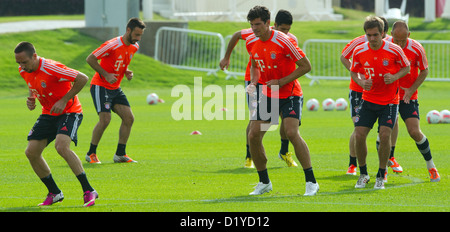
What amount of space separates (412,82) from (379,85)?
1142mm

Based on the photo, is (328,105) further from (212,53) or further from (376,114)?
(376,114)

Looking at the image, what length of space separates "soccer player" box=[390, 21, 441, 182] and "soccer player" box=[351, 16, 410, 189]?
73 centimetres

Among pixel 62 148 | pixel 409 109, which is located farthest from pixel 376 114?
pixel 62 148

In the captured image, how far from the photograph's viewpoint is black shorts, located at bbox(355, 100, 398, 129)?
10125mm

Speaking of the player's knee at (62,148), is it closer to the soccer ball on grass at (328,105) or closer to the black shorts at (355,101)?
the black shorts at (355,101)

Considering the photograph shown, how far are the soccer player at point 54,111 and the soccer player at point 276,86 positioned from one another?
79.6 inches

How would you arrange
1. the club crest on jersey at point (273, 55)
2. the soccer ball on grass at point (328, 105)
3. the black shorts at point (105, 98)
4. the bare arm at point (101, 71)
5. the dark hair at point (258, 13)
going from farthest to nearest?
the soccer ball on grass at point (328, 105)
the black shorts at point (105, 98)
the bare arm at point (101, 71)
the club crest on jersey at point (273, 55)
the dark hair at point (258, 13)

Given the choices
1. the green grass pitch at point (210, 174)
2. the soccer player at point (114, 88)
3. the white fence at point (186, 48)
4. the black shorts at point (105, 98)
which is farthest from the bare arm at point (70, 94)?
the white fence at point (186, 48)

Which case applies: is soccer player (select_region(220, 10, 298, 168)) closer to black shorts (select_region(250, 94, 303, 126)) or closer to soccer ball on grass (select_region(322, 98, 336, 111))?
black shorts (select_region(250, 94, 303, 126))

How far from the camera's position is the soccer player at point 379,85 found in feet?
32.9

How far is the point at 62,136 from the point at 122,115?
14.2ft

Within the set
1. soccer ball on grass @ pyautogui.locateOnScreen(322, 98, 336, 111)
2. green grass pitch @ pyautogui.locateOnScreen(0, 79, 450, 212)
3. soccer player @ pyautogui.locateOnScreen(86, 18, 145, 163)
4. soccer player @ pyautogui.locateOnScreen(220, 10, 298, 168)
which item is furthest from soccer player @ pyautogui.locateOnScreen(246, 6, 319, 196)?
soccer ball on grass @ pyautogui.locateOnScreen(322, 98, 336, 111)
